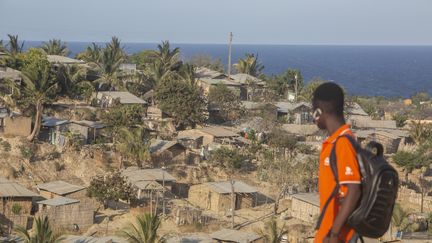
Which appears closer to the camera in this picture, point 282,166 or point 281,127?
point 282,166

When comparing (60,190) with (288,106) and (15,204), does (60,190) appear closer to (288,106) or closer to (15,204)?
(15,204)

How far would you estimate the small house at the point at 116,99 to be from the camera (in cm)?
3356

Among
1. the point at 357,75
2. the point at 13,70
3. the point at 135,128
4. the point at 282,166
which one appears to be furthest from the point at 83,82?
the point at 357,75

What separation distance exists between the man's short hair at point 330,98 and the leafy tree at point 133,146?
2270 cm

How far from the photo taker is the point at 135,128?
93.2 feet

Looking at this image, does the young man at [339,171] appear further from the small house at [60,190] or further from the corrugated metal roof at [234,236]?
the small house at [60,190]

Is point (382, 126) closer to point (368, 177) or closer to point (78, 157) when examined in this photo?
point (78, 157)

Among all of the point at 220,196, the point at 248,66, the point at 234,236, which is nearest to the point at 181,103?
the point at 220,196

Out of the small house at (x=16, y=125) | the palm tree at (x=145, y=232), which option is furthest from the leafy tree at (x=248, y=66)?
the palm tree at (x=145, y=232)

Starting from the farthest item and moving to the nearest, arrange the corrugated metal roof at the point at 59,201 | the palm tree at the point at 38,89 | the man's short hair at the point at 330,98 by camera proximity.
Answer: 1. the palm tree at the point at 38,89
2. the corrugated metal roof at the point at 59,201
3. the man's short hair at the point at 330,98

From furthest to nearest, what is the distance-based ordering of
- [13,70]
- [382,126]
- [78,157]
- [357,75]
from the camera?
[357,75] → [382,126] → [13,70] → [78,157]

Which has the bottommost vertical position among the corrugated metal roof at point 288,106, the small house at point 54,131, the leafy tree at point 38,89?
the small house at point 54,131

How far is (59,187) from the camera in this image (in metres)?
22.7

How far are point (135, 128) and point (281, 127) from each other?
9.41 m
